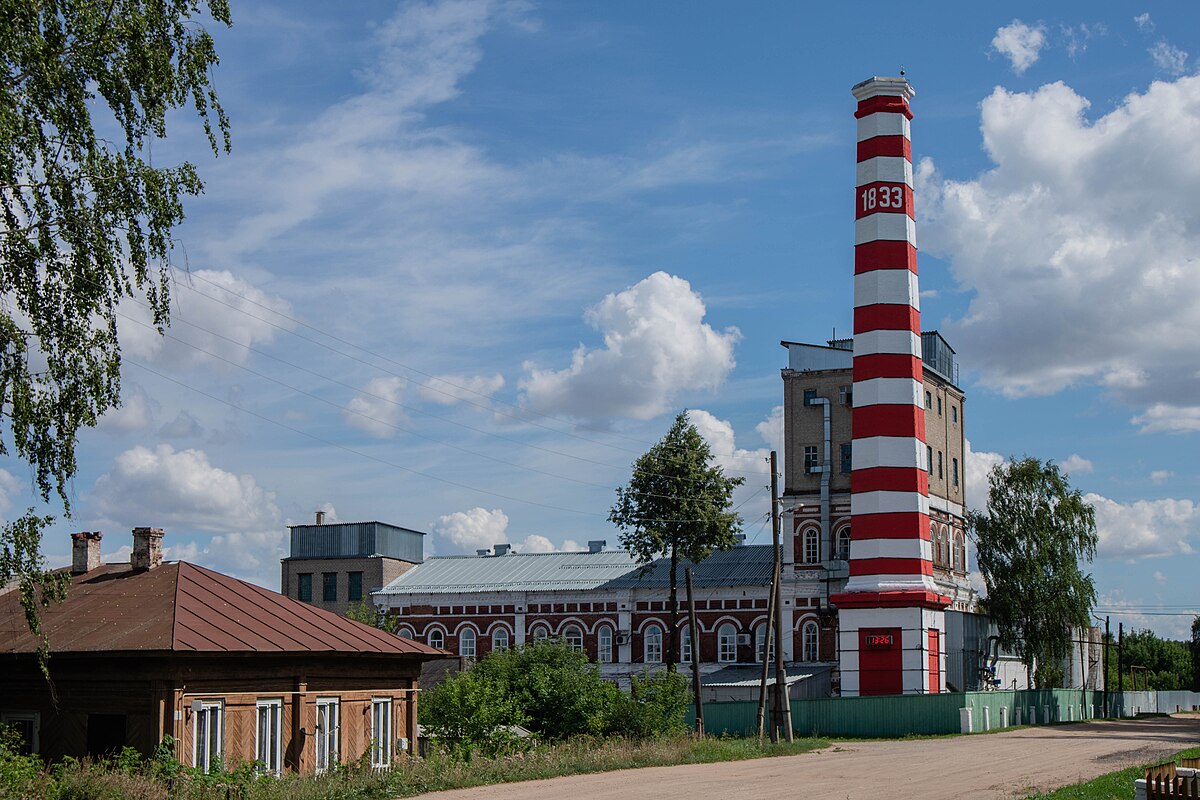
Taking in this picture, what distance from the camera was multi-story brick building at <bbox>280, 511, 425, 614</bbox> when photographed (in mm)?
68438

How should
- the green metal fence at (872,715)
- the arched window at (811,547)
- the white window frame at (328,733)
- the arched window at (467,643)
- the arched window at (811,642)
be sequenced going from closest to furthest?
the white window frame at (328,733) < the green metal fence at (872,715) < the arched window at (811,642) < the arched window at (811,547) < the arched window at (467,643)

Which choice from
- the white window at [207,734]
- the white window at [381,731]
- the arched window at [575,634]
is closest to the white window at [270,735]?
the white window at [207,734]

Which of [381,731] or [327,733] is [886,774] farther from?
[327,733]

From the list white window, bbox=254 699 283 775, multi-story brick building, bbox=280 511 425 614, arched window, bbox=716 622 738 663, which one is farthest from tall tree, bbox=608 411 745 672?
white window, bbox=254 699 283 775

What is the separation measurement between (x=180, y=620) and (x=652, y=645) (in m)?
38.8

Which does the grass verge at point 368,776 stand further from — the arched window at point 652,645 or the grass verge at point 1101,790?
the arched window at point 652,645

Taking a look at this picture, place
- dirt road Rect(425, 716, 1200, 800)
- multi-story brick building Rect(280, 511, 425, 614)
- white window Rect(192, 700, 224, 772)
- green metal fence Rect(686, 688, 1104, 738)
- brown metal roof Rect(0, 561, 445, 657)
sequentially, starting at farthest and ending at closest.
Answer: multi-story brick building Rect(280, 511, 425, 614), green metal fence Rect(686, 688, 1104, 738), brown metal roof Rect(0, 561, 445, 657), white window Rect(192, 700, 224, 772), dirt road Rect(425, 716, 1200, 800)

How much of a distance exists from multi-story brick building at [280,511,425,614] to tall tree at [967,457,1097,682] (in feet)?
99.0

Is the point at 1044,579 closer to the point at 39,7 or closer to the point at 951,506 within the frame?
the point at 951,506

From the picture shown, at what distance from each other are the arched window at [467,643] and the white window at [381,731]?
34.9m

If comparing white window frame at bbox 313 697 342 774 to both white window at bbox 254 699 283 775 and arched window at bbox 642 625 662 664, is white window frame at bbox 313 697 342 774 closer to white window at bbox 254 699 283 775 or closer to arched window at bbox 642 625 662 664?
white window at bbox 254 699 283 775

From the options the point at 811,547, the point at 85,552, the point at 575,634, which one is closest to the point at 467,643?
the point at 575,634

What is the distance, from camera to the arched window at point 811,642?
5822 cm

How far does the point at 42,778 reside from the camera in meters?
19.9
